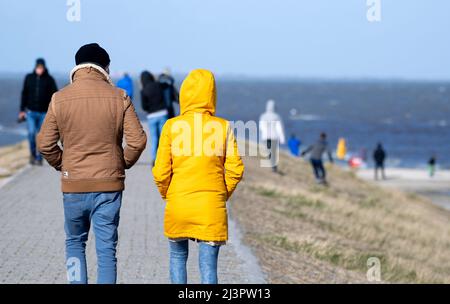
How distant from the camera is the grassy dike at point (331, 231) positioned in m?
11.2

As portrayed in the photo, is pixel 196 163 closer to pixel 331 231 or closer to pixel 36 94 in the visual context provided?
pixel 36 94

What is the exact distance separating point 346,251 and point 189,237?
7.56m

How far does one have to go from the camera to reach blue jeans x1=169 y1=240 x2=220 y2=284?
6160 mm

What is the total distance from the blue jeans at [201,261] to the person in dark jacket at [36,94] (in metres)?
8.32

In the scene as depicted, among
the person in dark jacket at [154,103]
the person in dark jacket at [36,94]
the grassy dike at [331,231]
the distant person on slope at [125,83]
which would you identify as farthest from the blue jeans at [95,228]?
the distant person on slope at [125,83]

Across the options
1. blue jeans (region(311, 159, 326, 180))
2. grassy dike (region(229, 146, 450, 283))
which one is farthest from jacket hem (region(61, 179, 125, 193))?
blue jeans (region(311, 159, 326, 180))

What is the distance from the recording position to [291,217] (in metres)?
15.0

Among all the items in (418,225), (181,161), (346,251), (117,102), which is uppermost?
(117,102)

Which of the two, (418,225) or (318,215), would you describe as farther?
(418,225)

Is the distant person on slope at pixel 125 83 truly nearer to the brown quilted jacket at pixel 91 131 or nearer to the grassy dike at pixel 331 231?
the grassy dike at pixel 331 231

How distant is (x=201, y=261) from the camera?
20.3 ft

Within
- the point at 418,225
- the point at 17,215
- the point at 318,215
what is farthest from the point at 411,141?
the point at 17,215

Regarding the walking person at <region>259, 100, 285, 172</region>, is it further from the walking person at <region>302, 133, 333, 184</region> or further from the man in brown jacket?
the man in brown jacket
